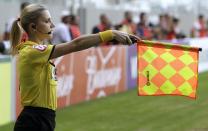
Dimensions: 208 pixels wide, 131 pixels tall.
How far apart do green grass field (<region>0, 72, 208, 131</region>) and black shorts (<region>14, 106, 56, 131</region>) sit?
4801 mm

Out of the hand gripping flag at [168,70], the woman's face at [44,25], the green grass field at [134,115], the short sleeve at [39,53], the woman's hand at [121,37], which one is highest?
the woman's face at [44,25]

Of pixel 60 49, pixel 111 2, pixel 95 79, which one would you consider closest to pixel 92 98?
pixel 95 79

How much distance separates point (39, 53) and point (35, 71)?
0.58 ft

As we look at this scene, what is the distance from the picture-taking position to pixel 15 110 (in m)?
9.85

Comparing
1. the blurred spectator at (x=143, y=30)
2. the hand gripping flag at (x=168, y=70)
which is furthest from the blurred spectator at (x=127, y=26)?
the hand gripping flag at (x=168, y=70)

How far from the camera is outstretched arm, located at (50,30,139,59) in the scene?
388cm

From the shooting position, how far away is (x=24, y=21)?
167 inches

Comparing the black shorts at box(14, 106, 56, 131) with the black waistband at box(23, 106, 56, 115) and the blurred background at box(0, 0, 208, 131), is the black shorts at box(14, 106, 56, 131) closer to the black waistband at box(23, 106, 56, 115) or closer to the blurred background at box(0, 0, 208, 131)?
the black waistband at box(23, 106, 56, 115)

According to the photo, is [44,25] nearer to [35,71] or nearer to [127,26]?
[35,71]

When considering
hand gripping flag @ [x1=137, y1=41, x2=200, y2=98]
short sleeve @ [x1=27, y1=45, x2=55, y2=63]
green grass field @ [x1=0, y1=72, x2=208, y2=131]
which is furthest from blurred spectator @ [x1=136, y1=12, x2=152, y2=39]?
short sleeve @ [x1=27, y1=45, x2=55, y2=63]

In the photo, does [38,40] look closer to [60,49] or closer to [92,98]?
[60,49]

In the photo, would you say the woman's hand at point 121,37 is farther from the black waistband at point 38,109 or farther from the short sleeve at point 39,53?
the black waistband at point 38,109

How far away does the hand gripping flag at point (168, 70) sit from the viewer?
4848 mm

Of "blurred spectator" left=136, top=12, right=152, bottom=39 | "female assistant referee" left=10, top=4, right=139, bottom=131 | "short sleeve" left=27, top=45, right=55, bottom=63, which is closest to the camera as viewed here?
"short sleeve" left=27, top=45, right=55, bottom=63
